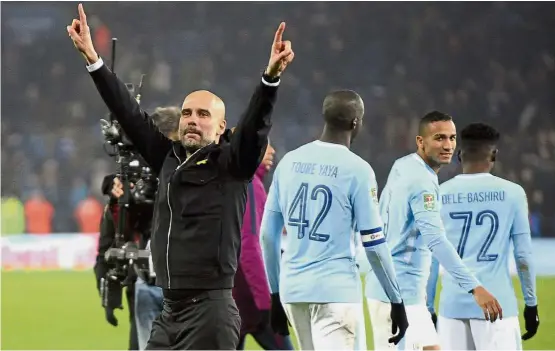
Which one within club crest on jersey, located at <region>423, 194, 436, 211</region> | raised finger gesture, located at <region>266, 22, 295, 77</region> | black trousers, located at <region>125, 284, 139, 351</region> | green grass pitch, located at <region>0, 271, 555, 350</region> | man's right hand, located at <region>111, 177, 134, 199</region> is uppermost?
raised finger gesture, located at <region>266, 22, 295, 77</region>

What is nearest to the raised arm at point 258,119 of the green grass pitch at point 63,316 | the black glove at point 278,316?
the black glove at point 278,316

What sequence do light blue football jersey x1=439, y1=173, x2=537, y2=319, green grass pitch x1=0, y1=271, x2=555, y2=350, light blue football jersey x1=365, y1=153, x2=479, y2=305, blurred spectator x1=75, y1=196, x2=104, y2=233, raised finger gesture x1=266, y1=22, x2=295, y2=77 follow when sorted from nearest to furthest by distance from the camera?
raised finger gesture x1=266, y1=22, x2=295, y2=77, light blue football jersey x1=365, y1=153, x2=479, y2=305, light blue football jersey x1=439, y1=173, x2=537, y2=319, green grass pitch x1=0, y1=271, x2=555, y2=350, blurred spectator x1=75, y1=196, x2=104, y2=233

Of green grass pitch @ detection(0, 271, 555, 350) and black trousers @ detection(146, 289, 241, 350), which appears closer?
black trousers @ detection(146, 289, 241, 350)

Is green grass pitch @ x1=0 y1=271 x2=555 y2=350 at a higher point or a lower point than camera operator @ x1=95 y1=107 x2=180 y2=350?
lower

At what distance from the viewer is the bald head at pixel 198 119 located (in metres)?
4.14

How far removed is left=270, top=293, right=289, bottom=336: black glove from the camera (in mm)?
4980

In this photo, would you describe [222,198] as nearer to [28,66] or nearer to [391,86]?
[391,86]

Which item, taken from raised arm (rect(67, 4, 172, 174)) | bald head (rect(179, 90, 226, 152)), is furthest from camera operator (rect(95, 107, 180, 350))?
bald head (rect(179, 90, 226, 152))

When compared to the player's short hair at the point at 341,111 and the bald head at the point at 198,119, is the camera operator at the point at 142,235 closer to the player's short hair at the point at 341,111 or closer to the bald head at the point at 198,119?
the player's short hair at the point at 341,111

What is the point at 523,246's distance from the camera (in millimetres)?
5609

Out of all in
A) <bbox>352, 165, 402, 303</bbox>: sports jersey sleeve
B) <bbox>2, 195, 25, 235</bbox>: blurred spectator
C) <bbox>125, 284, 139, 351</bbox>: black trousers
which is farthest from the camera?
<bbox>2, 195, 25, 235</bbox>: blurred spectator

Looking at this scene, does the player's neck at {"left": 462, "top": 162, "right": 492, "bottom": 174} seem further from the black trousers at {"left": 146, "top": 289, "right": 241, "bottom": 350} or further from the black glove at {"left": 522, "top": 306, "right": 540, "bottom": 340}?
the black trousers at {"left": 146, "top": 289, "right": 241, "bottom": 350}

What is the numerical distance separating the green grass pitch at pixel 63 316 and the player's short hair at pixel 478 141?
3774 millimetres

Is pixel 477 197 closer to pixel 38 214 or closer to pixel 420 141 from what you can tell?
pixel 420 141
